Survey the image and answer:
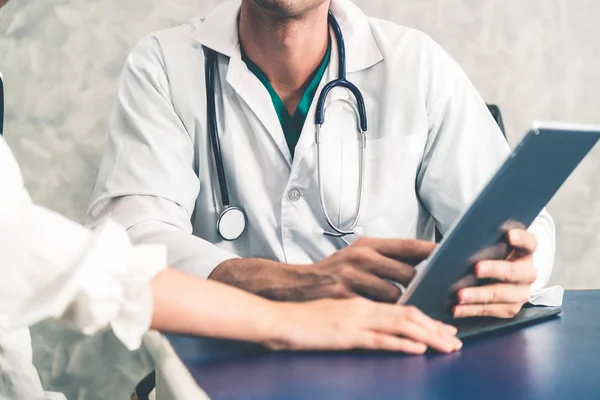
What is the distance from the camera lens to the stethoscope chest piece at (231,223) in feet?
4.22

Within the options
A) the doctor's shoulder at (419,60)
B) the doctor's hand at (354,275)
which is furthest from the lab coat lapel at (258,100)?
the doctor's hand at (354,275)

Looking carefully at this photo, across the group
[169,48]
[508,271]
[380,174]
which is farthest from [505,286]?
[169,48]

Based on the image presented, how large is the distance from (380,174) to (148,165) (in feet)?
1.33

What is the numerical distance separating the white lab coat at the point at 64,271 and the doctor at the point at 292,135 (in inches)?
21.4

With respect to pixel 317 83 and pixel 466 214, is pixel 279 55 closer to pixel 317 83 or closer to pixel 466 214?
pixel 317 83

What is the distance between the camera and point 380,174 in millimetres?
Answer: 1328

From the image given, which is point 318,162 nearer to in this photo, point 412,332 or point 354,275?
point 354,275

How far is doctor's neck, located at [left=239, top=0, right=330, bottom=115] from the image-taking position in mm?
1362

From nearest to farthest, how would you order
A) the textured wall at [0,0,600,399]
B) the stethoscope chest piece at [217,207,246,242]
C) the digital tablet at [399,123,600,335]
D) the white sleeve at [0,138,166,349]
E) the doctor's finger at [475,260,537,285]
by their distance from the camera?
the white sleeve at [0,138,166,349]
the digital tablet at [399,123,600,335]
the doctor's finger at [475,260,537,285]
the stethoscope chest piece at [217,207,246,242]
the textured wall at [0,0,600,399]

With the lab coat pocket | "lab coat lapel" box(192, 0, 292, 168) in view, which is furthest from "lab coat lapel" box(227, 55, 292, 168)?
the lab coat pocket

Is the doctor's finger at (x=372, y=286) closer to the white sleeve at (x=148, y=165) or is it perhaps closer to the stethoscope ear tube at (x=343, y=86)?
the white sleeve at (x=148, y=165)

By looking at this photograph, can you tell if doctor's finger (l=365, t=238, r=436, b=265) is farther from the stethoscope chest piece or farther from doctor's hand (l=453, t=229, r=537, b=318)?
the stethoscope chest piece

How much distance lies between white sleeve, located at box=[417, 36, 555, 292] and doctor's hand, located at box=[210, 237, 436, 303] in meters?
0.41

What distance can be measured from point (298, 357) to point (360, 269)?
0.18m
